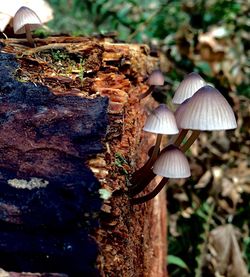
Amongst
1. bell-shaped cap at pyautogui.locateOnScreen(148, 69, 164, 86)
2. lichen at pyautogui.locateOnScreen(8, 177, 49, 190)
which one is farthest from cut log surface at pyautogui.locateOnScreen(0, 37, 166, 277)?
bell-shaped cap at pyautogui.locateOnScreen(148, 69, 164, 86)

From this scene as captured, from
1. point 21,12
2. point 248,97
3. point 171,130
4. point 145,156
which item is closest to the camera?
point 171,130

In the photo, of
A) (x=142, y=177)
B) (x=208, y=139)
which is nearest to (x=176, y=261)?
(x=208, y=139)

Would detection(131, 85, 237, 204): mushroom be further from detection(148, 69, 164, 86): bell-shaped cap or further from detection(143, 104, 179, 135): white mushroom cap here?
detection(148, 69, 164, 86): bell-shaped cap

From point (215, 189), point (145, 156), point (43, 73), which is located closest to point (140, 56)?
point (145, 156)

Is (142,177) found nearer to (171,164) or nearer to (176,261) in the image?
(171,164)

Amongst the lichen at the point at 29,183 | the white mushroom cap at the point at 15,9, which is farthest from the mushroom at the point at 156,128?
the white mushroom cap at the point at 15,9

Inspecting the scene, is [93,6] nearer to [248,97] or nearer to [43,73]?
[248,97]

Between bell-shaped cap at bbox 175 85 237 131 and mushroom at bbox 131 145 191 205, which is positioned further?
mushroom at bbox 131 145 191 205
